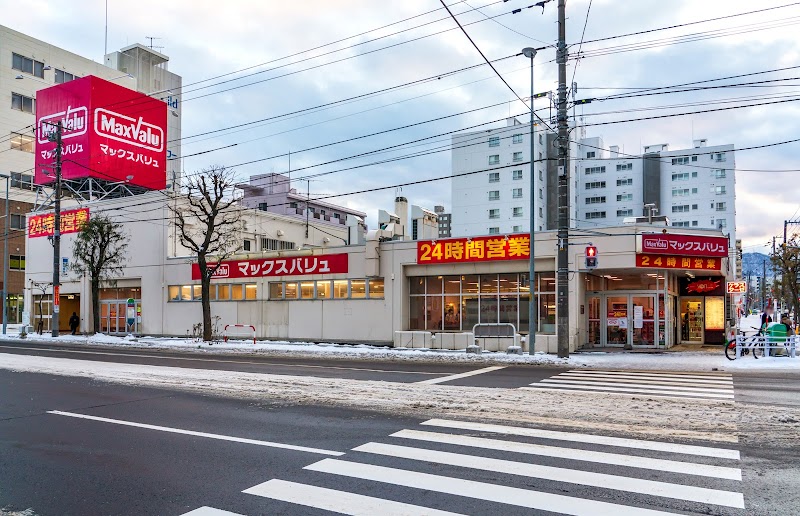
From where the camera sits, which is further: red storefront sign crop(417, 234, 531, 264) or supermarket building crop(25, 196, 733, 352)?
red storefront sign crop(417, 234, 531, 264)

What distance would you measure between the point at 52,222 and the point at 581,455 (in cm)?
4404

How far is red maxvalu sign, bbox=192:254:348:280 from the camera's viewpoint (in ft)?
97.5

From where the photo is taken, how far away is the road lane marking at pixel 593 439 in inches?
290

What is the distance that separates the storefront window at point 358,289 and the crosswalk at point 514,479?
2081 cm

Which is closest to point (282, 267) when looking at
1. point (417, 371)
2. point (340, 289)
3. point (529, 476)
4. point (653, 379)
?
point (340, 289)

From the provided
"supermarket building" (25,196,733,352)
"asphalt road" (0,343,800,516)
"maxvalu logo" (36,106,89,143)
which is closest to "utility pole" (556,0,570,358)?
"supermarket building" (25,196,733,352)

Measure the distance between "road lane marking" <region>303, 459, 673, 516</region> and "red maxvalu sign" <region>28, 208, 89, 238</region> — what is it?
3888cm

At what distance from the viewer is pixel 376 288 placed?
28719 mm

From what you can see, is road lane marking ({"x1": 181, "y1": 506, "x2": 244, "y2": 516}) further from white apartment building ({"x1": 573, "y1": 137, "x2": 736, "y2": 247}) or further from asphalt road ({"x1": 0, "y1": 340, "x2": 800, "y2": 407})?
white apartment building ({"x1": 573, "y1": 137, "x2": 736, "y2": 247})

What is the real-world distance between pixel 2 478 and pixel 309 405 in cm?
522

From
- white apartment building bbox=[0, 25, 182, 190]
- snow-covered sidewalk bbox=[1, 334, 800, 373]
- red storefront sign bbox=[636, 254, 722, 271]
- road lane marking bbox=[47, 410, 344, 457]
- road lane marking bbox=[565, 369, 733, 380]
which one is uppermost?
white apartment building bbox=[0, 25, 182, 190]

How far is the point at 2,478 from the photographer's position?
257 inches

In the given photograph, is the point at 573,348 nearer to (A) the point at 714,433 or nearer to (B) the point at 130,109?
(A) the point at 714,433

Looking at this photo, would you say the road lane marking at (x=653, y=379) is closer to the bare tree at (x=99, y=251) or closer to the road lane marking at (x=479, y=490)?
the road lane marking at (x=479, y=490)
